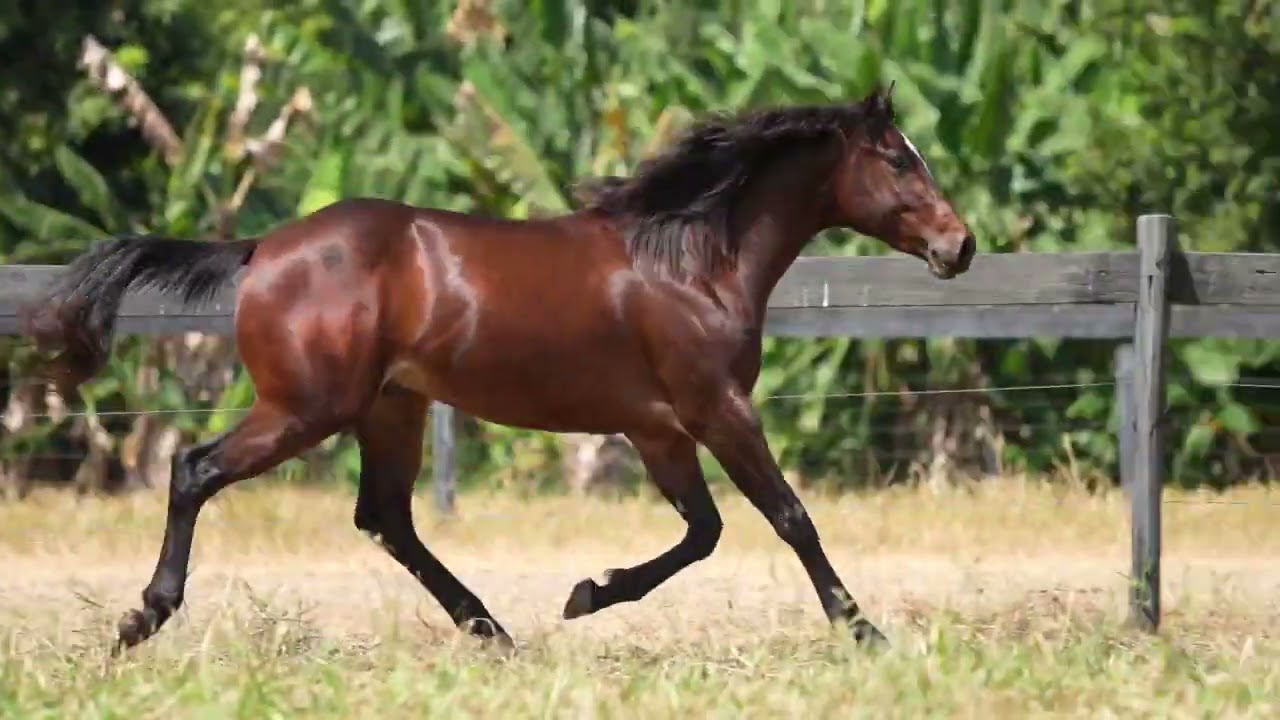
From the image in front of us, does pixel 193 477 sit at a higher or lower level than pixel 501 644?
higher

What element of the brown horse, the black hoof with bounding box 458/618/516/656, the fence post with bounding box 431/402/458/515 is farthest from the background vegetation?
the black hoof with bounding box 458/618/516/656

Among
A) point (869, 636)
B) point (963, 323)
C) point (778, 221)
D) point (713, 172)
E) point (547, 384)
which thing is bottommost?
point (869, 636)

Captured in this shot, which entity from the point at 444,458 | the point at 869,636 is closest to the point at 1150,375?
the point at 869,636

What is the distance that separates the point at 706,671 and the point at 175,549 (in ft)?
5.51

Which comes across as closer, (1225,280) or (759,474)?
(759,474)

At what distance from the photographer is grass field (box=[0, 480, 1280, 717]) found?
5230 mm

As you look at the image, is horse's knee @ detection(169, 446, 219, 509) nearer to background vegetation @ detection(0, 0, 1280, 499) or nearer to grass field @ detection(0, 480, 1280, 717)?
grass field @ detection(0, 480, 1280, 717)

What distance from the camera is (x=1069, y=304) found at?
7.39 m

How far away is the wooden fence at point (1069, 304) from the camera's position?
7.19 m

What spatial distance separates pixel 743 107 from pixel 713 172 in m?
5.07

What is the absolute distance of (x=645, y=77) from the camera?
13.1 meters

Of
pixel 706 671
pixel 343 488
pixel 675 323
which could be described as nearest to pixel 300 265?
pixel 675 323

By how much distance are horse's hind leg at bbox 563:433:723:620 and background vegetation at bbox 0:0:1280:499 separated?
4769 millimetres

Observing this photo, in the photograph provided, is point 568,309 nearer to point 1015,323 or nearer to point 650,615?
point 650,615
